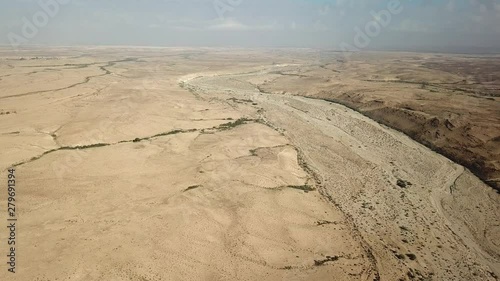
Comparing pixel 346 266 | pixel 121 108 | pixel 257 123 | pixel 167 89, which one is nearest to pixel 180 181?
pixel 346 266

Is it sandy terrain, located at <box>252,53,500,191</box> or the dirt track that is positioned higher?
sandy terrain, located at <box>252,53,500,191</box>

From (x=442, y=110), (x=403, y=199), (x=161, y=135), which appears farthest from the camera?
(x=442, y=110)

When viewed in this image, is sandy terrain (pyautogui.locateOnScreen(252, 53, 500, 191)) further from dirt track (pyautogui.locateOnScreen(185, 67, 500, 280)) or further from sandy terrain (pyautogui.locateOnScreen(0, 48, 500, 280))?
sandy terrain (pyautogui.locateOnScreen(0, 48, 500, 280))

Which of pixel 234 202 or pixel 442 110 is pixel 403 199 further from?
pixel 442 110

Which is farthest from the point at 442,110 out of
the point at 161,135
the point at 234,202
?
the point at 161,135

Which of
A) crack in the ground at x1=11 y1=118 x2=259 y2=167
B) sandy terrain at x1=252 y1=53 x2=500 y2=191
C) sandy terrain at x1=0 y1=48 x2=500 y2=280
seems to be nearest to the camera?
sandy terrain at x1=0 y1=48 x2=500 y2=280

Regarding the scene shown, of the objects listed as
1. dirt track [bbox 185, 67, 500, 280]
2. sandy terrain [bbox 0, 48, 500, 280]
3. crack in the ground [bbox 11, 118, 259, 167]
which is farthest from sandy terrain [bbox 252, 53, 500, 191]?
crack in the ground [bbox 11, 118, 259, 167]

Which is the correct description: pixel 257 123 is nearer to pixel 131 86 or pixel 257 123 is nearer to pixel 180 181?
pixel 180 181

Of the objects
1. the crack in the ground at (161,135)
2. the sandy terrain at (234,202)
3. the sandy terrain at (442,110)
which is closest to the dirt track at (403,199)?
the sandy terrain at (234,202)

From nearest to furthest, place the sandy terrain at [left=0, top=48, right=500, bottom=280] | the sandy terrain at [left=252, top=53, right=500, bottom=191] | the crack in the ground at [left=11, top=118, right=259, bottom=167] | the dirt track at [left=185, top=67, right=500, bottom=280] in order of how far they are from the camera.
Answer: the sandy terrain at [left=0, top=48, right=500, bottom=280] → the dirt track at [left=185, top=67, right=500, bottom=280] → the crack in the ground at [left=11, top=118, right=259, bottom=167] → the sandy terrain at [left=252, top=53, right=500, bottom=191]

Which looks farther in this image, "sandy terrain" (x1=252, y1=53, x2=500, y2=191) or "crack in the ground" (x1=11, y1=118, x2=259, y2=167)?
"sandy terrain" (x1=252, y1=53, x2=500, y2=191)
